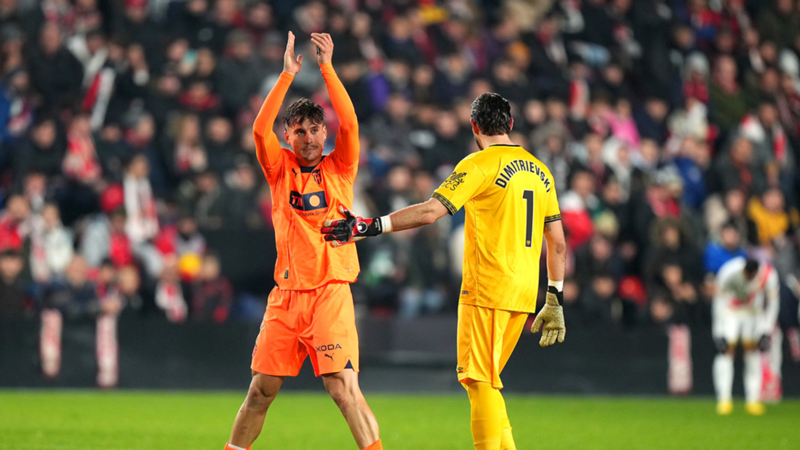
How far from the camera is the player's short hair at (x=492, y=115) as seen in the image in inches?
265

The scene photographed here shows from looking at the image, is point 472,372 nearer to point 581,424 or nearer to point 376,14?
point 581,424

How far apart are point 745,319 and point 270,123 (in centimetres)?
952

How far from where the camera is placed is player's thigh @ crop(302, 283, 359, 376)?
6.55 meters

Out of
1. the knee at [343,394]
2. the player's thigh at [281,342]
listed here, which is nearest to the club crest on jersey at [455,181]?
the player's thigh at [281,342]

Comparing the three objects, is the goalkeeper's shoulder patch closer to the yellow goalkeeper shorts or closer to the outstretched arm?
the outstretched arm

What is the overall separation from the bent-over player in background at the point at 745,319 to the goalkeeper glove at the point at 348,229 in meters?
8.87

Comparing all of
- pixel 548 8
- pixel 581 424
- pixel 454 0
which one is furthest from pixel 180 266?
pixel 548 8

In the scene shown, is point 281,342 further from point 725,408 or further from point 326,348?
point 725,408

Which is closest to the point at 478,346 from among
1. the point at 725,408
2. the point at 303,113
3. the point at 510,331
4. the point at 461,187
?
the point at 510,331

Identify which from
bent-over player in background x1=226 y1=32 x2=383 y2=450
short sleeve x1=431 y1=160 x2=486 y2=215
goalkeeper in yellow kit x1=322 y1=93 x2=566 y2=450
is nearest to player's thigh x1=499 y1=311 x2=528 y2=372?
goalkeeper in yellow kit x1=322 y1=93 x2=566 y2=450

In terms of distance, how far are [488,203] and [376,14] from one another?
12.6 m

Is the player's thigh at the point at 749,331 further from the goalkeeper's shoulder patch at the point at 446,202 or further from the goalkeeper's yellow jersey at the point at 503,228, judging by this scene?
the goalkeeper's shoulder patch at the point at 446,202

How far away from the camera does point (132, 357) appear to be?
48.1ft

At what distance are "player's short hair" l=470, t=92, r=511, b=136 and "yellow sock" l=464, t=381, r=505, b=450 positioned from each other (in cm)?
162
